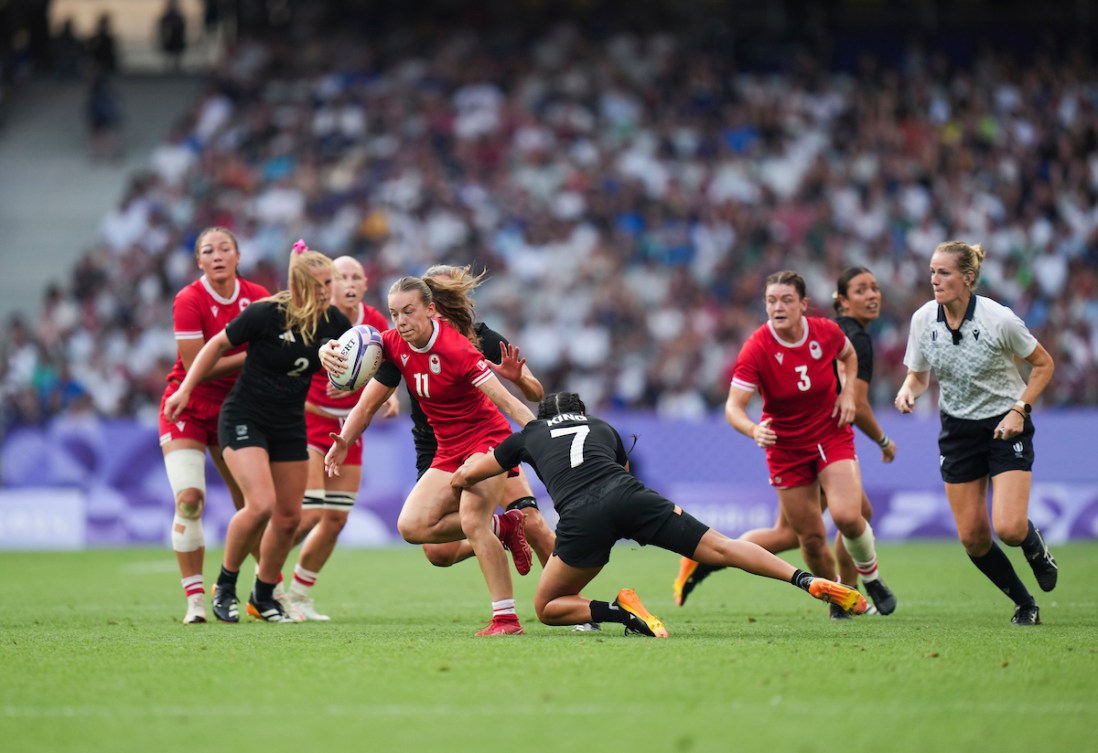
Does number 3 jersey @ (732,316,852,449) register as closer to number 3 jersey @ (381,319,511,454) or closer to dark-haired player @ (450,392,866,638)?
dark-haired player @ (450,392,866,638)

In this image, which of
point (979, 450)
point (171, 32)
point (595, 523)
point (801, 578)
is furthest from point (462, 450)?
point (171, 32)

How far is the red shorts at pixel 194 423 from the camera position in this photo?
10281 millimetres

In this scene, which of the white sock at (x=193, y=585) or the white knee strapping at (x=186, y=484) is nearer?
the white sock at (x=193, y=585)

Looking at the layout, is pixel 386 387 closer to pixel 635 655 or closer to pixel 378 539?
pixel 635 655

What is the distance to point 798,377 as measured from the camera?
9.96m

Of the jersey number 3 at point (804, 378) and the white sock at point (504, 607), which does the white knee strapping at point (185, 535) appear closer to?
the white sock at point (504, 607)

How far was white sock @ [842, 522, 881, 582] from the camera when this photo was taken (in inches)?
392

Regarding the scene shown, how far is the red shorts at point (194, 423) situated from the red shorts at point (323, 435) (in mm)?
853

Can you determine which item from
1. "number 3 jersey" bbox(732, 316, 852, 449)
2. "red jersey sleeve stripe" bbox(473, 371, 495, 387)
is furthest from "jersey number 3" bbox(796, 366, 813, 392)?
"red jersey sleeve stripe" bbox(473, 371, 495, 387)

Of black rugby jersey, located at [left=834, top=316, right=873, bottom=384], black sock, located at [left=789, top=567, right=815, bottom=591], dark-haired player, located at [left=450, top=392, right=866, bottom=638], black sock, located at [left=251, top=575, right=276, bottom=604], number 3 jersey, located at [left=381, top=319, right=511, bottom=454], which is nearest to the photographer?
black sock, located at [left=789, top=567, right=815, bottom=591]

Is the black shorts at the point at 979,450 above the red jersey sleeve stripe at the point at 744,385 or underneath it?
underneath

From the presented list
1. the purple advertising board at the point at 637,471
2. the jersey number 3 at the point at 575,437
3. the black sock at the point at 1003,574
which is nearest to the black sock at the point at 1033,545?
the black sock at the point at 1003,574

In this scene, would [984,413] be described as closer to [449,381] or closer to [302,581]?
[449,381]

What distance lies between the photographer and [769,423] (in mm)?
10023
